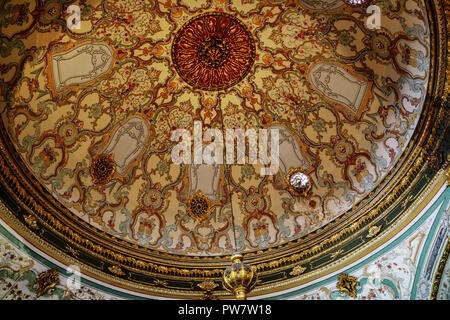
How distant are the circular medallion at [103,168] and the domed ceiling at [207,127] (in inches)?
1.2

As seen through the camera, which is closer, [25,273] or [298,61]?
[25,273]

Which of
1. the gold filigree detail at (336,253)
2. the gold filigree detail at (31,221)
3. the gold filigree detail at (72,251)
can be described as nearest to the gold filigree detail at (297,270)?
the gold filigree detail at (336,253)

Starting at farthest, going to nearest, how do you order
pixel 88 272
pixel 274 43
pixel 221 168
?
pixel 221 168 < pixel 274 43 < pixel 88 272

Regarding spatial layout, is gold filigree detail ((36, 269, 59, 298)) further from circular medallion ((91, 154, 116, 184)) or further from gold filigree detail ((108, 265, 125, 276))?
circular medallion ((91, 154, 116, 184))

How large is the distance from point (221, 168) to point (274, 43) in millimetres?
3605

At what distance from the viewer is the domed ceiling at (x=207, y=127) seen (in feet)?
29.0

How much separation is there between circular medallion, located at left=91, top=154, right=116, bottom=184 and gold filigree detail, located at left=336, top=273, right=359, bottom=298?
6.03 metres

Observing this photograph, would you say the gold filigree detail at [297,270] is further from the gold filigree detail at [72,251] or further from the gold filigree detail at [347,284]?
the gold filigree detail at [72,251]

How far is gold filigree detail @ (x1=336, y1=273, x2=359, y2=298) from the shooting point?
888 cm

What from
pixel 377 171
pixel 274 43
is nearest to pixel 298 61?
pixel 274 43

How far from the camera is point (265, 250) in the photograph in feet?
35.3
